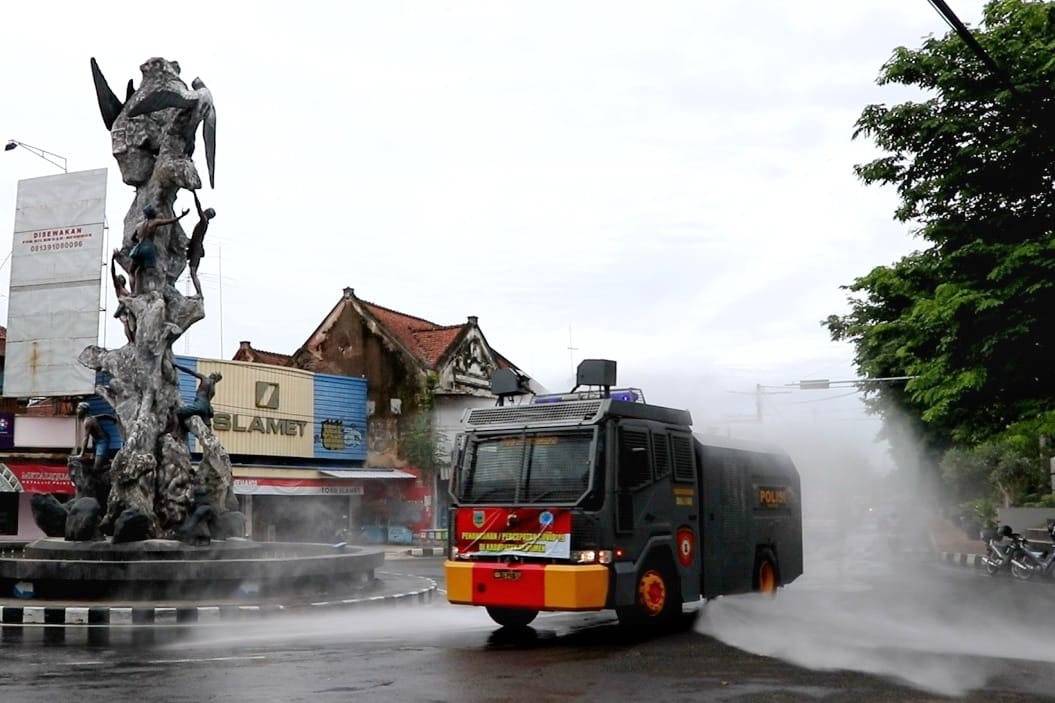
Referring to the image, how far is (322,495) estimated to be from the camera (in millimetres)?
39562

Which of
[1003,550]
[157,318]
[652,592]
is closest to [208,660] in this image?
[652,592]

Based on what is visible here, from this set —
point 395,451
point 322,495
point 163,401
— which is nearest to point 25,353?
point 322,495

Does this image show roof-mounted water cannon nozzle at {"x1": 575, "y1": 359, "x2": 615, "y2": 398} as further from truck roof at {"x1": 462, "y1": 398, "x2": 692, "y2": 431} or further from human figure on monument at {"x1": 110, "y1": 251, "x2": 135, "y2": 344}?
human figure on monument at {"x1": 110, "y1": 251, "x2": 135, "y2": 344}

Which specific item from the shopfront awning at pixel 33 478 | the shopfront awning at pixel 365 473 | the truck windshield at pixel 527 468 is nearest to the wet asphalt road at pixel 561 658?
the truck windshield at pixel 527 468

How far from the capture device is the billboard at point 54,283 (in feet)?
108

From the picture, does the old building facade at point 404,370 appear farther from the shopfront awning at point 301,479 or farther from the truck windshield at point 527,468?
the truck windshield at point 527,468

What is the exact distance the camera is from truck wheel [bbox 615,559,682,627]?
11227mm

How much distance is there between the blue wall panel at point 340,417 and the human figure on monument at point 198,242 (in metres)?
21.0

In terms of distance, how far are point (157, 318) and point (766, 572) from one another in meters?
11.3

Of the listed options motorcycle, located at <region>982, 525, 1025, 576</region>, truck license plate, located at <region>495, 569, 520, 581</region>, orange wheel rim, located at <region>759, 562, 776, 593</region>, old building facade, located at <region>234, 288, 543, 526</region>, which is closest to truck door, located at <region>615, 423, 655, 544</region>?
truck license plate, located at <region>495, 569, 520, 581</region>

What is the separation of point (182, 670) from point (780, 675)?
514 cm

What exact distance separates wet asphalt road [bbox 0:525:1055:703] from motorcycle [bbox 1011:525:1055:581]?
6476 millimetres

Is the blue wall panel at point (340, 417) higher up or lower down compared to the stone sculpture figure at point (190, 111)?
lower down

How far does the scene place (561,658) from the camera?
986 centimetres
